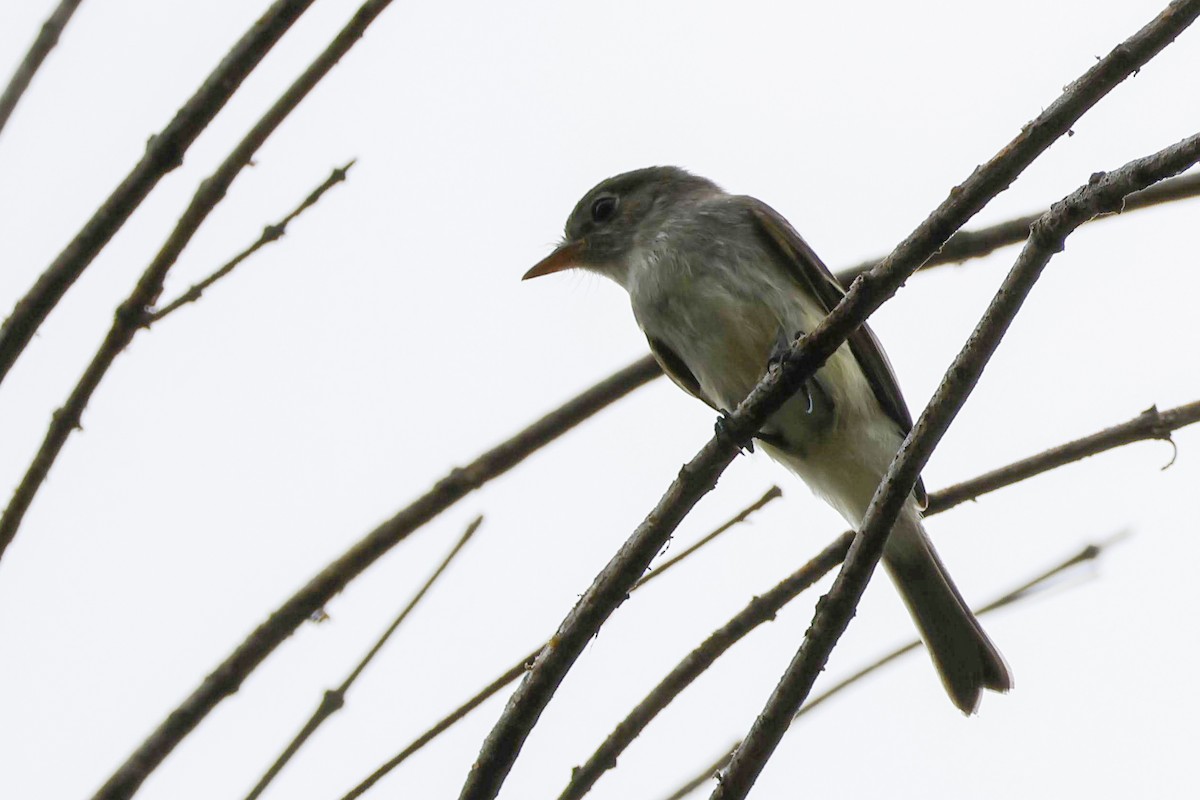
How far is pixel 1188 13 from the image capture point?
2.18 metres

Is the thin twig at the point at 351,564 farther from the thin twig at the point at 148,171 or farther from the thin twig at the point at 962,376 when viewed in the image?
the thin twig at the point at 962,376

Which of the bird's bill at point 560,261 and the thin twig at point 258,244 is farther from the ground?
the bird's bill at point 560,261

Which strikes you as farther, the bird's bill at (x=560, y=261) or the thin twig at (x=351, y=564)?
the bird's bill at (x=560, y=261)

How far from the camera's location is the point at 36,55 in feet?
8.80

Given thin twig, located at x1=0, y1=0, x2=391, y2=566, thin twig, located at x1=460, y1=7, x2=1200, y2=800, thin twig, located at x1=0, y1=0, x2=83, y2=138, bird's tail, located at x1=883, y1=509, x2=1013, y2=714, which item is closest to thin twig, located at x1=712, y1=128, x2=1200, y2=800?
thin twig, located at x1=460, y1=7, x2=1200, y2=800

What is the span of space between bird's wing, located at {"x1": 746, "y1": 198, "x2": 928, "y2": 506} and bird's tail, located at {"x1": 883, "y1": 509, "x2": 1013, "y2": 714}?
1.42ft

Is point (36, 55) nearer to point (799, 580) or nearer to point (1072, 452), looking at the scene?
point (799, 580)

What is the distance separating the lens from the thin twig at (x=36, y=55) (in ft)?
8.63

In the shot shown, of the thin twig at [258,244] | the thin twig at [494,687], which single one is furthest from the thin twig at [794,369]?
the thin twig at [258,244]

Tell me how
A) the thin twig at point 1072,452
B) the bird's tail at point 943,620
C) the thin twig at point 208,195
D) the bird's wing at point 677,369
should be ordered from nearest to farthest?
the thin twig at point 208,195 < the thin twig at point 1072,452 < the bird's tail at point 943,620 < the bird's wing at point 677,369

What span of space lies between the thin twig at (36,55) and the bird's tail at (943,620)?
287 centimetres

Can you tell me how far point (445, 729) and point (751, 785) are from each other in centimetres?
62

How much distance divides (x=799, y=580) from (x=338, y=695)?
38.8 inches

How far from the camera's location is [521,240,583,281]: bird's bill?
20.2ft
